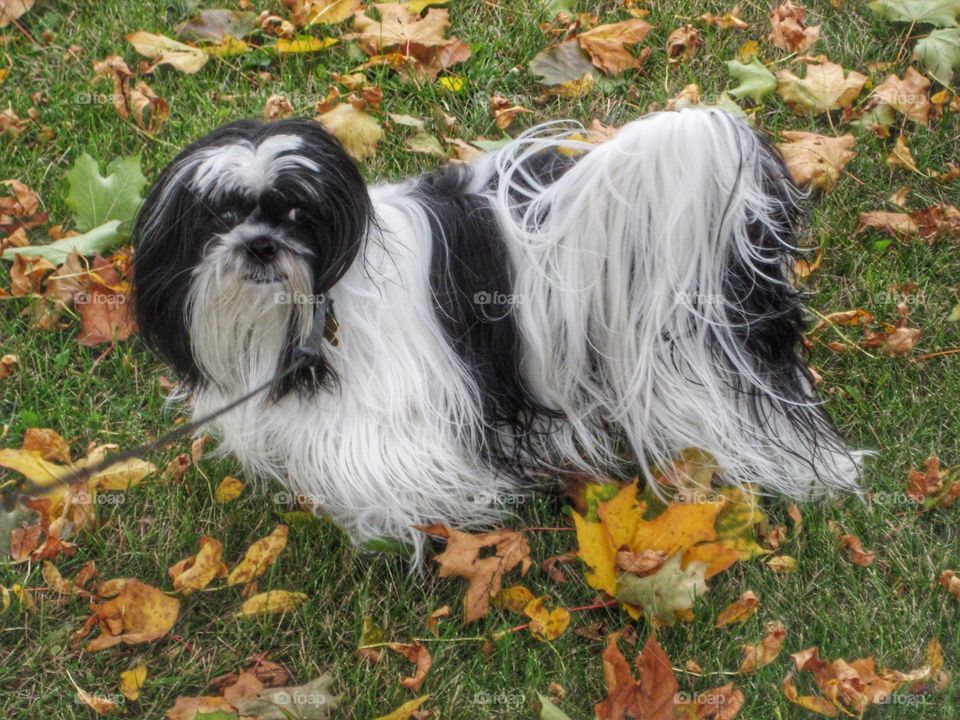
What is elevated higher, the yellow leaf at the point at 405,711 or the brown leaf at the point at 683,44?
the brown leaf at the point at 683,44

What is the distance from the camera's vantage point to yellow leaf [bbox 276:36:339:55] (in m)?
4.97

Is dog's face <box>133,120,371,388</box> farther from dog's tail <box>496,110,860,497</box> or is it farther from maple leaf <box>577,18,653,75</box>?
maple leaf <box>577,18,653,75</box>

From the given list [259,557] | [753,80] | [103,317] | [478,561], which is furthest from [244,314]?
[753,80]

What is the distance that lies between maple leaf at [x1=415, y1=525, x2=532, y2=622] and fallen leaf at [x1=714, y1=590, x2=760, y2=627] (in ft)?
1.84

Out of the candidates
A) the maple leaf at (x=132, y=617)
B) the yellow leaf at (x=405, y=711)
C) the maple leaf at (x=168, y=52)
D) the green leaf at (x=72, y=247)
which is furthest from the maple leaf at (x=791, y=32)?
the maple leaf at (x=132, y=617)

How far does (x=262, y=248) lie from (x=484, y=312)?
2.26 feet

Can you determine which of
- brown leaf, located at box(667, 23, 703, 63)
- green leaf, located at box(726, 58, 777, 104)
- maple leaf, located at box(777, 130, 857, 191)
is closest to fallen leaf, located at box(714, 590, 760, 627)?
maple leaf, located at box(777, 130, 857, 191)

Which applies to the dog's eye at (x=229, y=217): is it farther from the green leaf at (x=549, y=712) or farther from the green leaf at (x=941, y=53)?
the green leaf at (x=941, y=53)

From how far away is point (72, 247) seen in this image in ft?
Answer: 13.4

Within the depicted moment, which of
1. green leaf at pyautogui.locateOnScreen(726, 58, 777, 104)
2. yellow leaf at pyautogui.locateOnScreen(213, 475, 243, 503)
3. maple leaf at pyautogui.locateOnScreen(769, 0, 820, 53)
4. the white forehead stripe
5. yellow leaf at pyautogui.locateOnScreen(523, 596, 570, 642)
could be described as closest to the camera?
the white forehead stripe

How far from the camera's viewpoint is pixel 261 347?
114 inches

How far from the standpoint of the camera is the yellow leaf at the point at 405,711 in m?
2.82

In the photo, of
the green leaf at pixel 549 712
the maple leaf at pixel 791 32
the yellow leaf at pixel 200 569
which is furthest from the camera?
the maple leaf at pixel 791 32

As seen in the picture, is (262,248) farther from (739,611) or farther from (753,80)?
(753,80)
